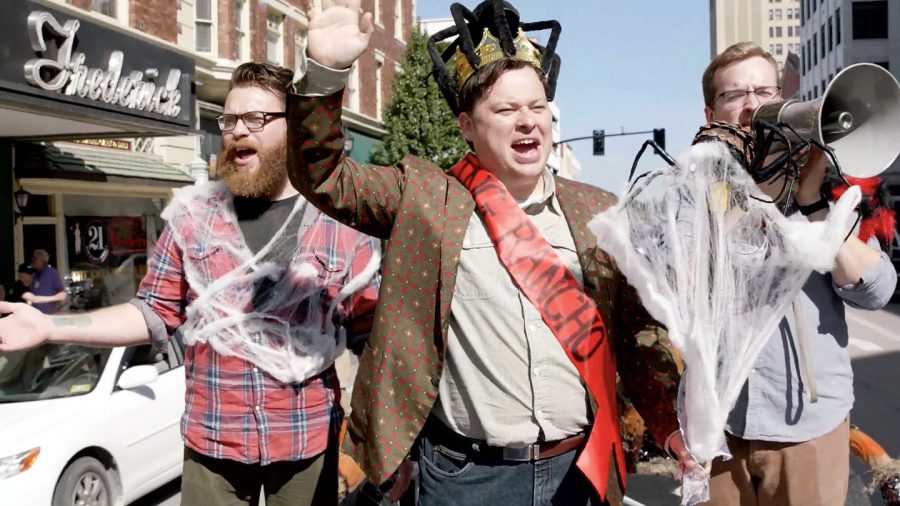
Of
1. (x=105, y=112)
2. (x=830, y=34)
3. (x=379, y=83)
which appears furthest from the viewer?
(x=830, y=34)

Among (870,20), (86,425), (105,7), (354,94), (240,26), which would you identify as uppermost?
→ (870,20)

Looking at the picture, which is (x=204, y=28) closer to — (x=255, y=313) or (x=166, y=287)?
(x=166, y=287)

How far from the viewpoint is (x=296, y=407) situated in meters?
2.49

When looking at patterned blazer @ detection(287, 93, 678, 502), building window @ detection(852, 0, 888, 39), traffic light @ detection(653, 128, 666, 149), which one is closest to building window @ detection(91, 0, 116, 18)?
traffic light @ detection(653, 128, 666, 149)

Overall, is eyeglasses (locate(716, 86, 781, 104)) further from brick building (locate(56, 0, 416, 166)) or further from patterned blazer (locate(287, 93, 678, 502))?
brick building (locate(56, 0, 416, 166))

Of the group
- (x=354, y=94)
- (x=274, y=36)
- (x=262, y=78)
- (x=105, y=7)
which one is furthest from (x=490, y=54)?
(x=354, y=94)

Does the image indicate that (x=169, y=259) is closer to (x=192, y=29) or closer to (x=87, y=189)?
(x=87, y=189)

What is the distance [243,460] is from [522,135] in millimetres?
1293

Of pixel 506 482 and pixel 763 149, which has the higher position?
pixel 763 149

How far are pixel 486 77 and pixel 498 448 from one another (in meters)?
0.93

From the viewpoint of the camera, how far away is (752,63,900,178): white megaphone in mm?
1854

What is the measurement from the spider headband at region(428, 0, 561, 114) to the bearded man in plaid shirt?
19.6 inches

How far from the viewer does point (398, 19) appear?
101ft

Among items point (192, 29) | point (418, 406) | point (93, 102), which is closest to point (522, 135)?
point (418, 406)
